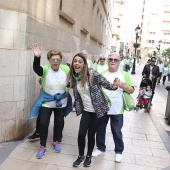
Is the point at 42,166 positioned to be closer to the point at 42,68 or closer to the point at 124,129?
the point at 42,68

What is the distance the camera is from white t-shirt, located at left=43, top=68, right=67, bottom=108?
4.66 m

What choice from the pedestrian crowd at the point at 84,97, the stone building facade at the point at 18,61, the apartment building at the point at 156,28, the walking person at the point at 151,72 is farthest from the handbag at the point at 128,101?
the apartment building at the point at 156,28

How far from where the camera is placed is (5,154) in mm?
4695

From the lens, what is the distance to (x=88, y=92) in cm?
412

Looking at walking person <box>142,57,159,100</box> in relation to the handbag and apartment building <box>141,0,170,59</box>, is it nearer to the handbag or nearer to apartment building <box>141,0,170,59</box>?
the handbag

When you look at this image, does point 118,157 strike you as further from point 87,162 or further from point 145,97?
point 145,97

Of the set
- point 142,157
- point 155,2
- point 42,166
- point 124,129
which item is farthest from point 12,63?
point 155,2

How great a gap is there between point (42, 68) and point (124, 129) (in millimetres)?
3204

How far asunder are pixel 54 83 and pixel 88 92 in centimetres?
80

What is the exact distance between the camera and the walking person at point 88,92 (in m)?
4.04

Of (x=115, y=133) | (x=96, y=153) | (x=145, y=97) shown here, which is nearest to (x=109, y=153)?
(x=96, y=153)

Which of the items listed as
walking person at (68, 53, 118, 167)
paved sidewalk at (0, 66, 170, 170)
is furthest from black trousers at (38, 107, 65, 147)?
walking person at (68, 53, 118, 167)

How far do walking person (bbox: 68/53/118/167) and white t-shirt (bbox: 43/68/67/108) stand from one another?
0.41 m

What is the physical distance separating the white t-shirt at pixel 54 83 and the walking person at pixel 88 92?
1.34 feet
